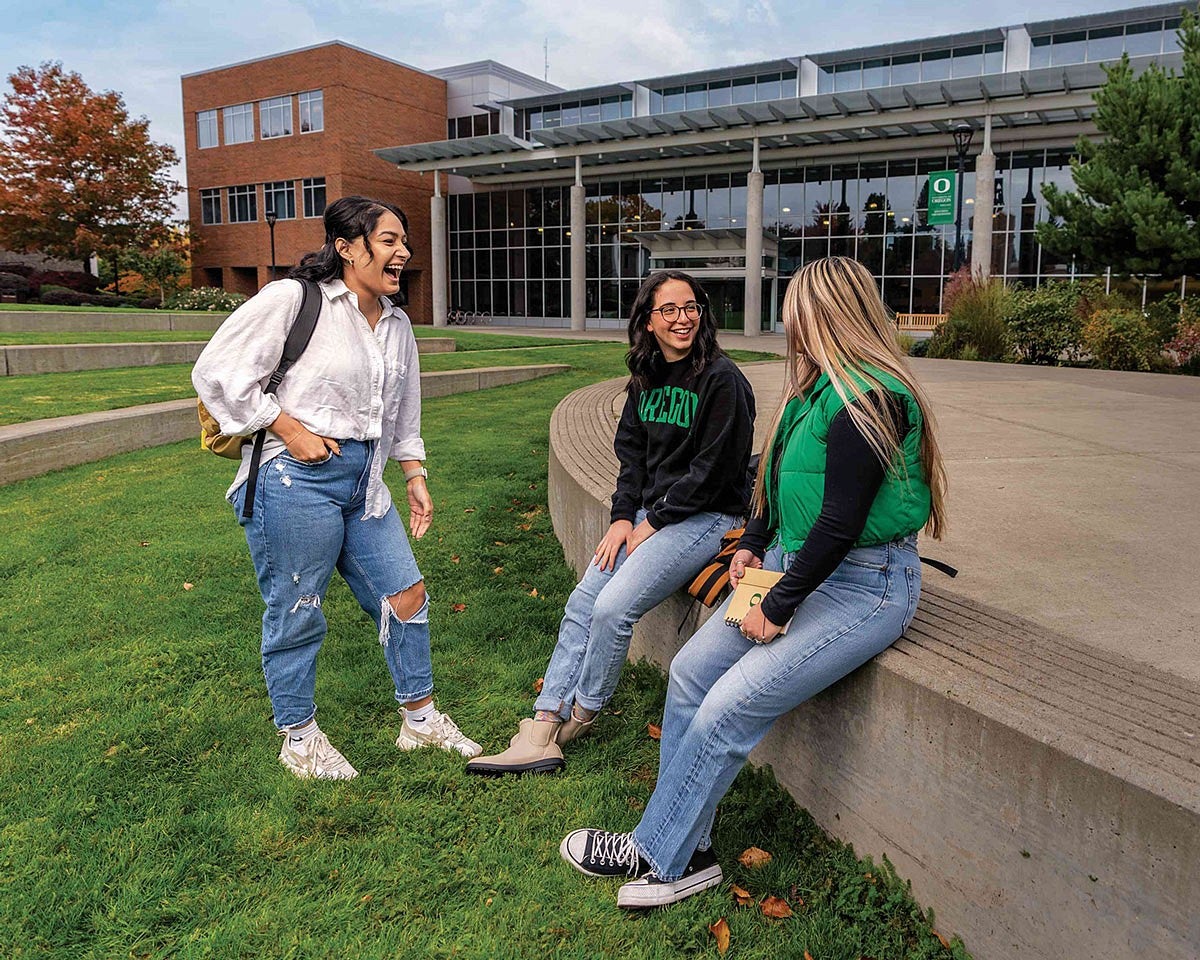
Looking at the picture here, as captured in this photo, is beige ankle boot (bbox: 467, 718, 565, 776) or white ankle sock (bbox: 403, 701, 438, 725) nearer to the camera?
beige ankle boot (bbox: 467, 718, 565, 776)

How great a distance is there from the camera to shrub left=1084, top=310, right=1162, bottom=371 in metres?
16.0

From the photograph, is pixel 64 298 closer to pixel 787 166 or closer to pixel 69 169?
pixel 69 169

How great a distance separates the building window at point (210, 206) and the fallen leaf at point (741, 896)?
50750 mm

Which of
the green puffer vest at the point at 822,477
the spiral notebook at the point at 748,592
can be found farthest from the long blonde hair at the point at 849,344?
the spiral notebook at the point at 748,592

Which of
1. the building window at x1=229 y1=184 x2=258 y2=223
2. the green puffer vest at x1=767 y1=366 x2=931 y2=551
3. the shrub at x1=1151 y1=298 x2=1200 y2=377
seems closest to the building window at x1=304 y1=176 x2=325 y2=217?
the building window at x1=229 y1=184 x2=258 y2=223

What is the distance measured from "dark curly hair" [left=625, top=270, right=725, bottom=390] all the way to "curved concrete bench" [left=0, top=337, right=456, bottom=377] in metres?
12.0

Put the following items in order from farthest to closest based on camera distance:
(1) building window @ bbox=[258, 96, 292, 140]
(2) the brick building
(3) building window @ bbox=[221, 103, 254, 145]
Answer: (3) building window @ bbox=[221, 103, 254, 145] → (1) building window @ bbox=[258, 96, 292, 140] → (2) the brick building

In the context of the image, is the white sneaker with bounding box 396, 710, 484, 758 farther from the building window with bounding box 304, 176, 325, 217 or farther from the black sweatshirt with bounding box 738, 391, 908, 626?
the building window with bounding box 304, 176, 325, 217

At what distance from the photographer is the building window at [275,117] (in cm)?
4434

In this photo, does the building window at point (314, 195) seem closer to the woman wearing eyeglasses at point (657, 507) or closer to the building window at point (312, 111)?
the building window at point (312, 111)

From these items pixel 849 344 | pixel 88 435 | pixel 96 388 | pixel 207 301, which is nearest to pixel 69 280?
pixel 207 301

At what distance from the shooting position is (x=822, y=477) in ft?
9.09

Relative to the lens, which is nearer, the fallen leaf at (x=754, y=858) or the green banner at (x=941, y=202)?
the fallen leaf at (x=754, y=858)

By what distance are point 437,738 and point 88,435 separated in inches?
257
